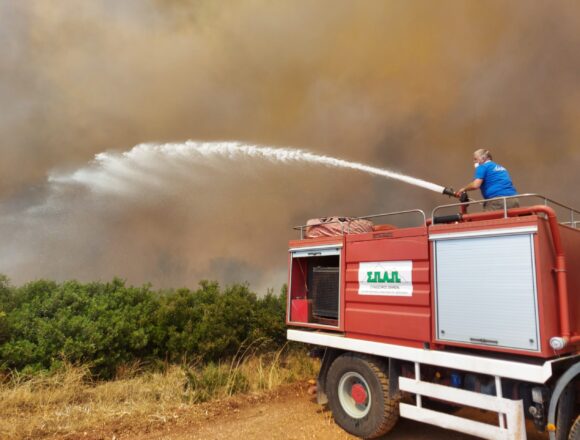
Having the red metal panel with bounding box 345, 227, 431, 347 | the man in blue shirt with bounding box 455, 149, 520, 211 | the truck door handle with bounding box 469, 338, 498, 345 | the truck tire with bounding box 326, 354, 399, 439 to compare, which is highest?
the man in blue shirt with bounding box 455, 149, 520, 211

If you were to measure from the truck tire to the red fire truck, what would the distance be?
0.02 m

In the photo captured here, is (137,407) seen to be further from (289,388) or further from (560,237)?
(560,237)

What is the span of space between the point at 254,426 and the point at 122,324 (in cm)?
430

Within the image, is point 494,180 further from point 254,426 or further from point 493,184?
point 254,426

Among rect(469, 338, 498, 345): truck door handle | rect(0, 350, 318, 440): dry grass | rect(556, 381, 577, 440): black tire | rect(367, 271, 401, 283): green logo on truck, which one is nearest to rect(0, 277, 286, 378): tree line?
rect(0, 350, 318, 440): dry grass

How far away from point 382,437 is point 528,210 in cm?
386

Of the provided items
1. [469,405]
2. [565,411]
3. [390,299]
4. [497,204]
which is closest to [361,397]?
[390,299]

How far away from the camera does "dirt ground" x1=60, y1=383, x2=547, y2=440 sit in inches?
233

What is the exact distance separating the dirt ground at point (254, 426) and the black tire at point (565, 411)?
5.00 ft

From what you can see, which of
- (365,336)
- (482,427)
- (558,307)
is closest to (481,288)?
(558,307)

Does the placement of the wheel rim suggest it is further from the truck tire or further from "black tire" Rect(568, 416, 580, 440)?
"black tire" Rect(568, 416, 580, 440)

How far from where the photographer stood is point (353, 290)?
6344 millimetres

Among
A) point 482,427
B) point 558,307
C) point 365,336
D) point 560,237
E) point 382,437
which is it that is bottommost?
point 382,437

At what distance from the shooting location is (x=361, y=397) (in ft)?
20.0
